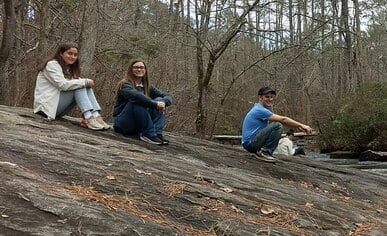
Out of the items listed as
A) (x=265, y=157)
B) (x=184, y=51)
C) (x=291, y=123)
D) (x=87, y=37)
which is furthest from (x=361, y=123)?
(x=291, y=123)

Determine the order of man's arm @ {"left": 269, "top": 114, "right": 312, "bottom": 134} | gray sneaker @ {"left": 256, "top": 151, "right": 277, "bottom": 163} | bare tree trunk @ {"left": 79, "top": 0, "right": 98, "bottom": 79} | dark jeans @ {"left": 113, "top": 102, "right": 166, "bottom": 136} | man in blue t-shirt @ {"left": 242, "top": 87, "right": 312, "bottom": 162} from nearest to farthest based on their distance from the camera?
man's arm @ {"left": 269, "top": 114, "right": 312, "bottom": 134}
dark jeans @ {"left": 113, "top": 102, "right": 166, "bottom": 136}
man in blue t-shirt @ {"left": 242, "top": 87, "right": 312, "bottom": 162}
gray sneaker @ {"left": 256, "top": 151, "right": 277, "bottom": 163}
bare tree trunk @ {"left": 79, "top": 0, "right": 98, "bottom": 79}

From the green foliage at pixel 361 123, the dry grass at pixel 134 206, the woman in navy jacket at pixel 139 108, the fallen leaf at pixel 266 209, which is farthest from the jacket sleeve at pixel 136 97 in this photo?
the green foliage at pixel 361 123

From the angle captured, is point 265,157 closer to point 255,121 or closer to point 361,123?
point 255,121

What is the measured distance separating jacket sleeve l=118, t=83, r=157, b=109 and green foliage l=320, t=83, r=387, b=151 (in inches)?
551

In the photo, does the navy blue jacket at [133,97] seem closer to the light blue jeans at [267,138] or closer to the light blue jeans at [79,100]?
the light blue jeans at [79,100]

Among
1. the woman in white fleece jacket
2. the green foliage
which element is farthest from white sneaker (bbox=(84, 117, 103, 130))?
the green foliage

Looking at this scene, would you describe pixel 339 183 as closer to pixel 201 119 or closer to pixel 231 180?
pixel 231 180

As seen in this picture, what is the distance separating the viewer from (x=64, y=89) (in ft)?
22.5

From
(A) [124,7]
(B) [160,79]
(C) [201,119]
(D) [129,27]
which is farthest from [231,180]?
(D) [129,27]

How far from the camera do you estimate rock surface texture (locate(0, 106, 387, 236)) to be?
3584 millimetres

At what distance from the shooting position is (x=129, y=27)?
18.5 metres

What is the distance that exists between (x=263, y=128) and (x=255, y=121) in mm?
153

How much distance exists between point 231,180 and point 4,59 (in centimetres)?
486

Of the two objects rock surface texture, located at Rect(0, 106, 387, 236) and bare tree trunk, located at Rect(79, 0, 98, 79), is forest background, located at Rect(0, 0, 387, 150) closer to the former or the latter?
bare tree trunk, located at Rect(79, 0, 98, 79)
